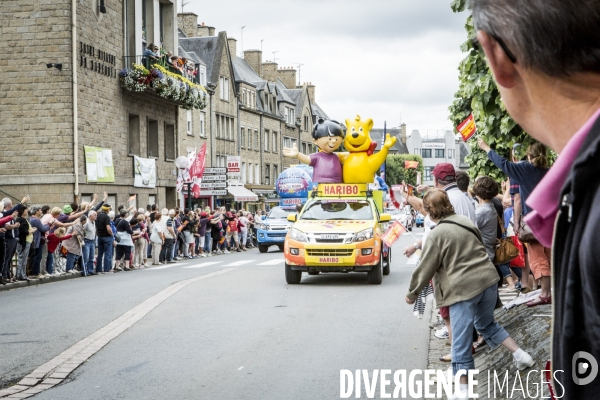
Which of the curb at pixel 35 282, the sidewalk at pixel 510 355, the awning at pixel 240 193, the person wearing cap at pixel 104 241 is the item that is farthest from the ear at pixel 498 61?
the awning at pixel 240 193

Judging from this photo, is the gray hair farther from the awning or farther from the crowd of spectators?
the awning

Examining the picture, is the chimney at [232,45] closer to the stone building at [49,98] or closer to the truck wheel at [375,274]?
the stone building at [49,98]

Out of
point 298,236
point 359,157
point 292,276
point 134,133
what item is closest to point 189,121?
point 134,133

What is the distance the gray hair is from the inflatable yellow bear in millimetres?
16726

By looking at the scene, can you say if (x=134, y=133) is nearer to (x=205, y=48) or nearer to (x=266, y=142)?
(x=205, y=48)

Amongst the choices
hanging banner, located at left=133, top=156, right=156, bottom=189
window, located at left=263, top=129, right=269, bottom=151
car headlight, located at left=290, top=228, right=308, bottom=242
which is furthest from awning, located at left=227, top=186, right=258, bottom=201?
car headlight, located at left=290, top=228, right=308, bottom=242

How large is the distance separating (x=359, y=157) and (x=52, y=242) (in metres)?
8.06

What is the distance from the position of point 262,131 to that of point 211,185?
2789 centimetres

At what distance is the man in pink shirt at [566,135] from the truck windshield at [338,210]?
16.0 metres

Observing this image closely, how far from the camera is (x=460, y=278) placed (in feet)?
21.2

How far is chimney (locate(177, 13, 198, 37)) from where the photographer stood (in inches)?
2365

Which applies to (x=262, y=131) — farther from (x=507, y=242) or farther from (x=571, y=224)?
(x=571, y=224)

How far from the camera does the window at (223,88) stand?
58.1m

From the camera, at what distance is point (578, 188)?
1.24 meters
